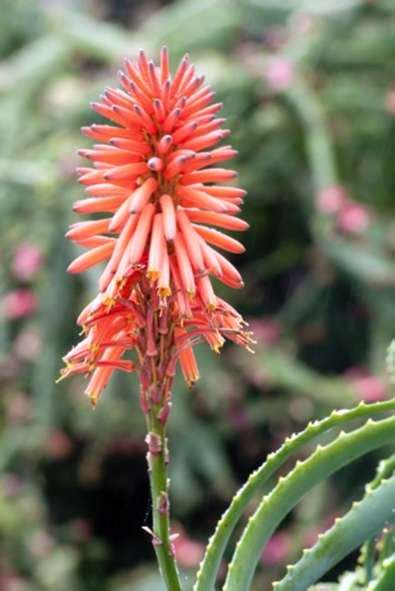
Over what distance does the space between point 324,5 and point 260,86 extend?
443 millimetres

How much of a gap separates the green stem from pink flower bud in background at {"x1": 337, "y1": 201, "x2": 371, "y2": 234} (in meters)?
3.82

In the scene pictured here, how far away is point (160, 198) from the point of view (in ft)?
4.08

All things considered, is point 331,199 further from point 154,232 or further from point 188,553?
point 154,232

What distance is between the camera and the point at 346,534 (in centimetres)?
119

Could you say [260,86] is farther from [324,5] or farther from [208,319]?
[208,319]

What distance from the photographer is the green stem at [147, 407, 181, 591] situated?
3.81ft

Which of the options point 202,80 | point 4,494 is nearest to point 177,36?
point 4,494

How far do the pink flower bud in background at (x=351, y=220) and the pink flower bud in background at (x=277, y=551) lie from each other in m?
1.15

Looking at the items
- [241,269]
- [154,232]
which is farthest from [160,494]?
[241,269]

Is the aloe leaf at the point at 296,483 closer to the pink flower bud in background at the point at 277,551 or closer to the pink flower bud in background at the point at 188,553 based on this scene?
the pink flower bud in background at the point at 277,551

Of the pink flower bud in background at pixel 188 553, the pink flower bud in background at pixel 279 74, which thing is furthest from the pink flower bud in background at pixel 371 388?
the pink flower bud in background at pixel 279 74

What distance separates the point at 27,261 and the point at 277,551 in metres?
1.42

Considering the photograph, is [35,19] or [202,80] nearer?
[202,80]

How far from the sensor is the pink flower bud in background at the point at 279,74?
533 centimetres
